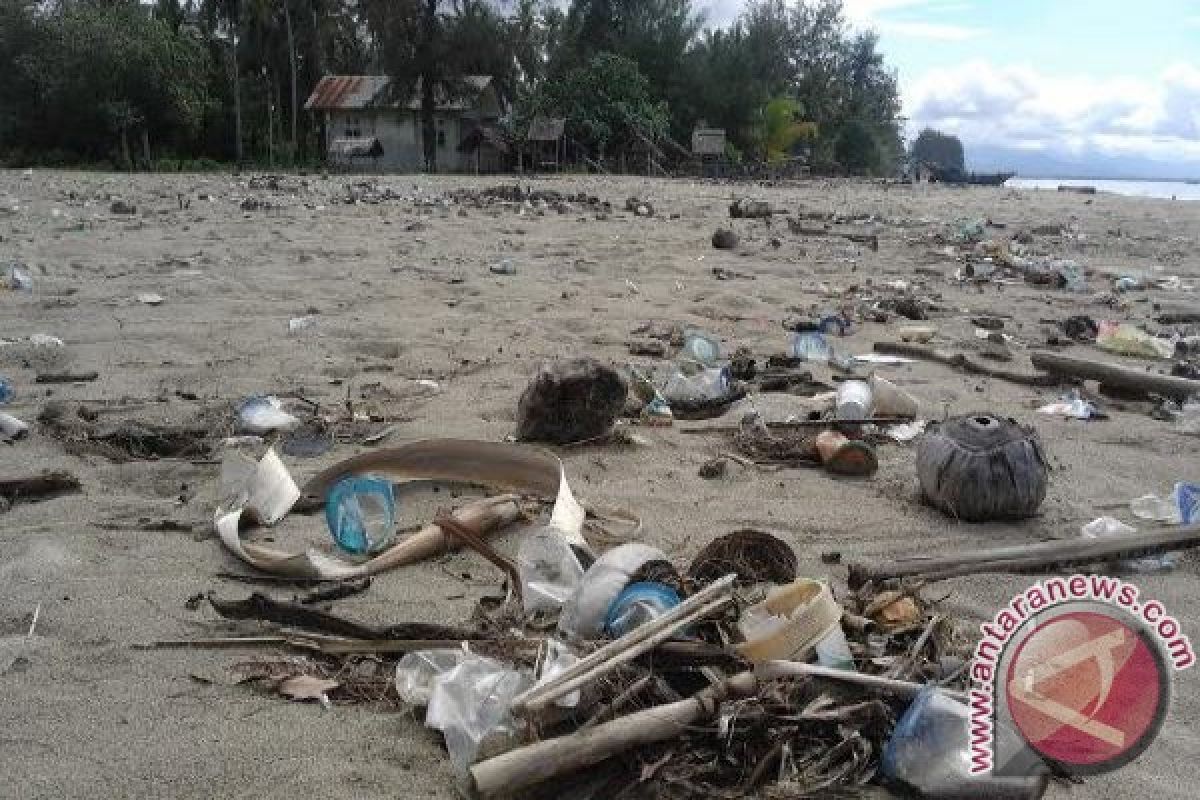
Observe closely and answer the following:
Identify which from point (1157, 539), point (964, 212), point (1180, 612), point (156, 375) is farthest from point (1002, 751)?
point (964, 212)

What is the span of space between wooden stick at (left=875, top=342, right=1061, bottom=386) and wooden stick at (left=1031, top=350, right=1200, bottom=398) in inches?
3.0

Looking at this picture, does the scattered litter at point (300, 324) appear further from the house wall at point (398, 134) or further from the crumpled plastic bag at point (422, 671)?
the house wall at point (398, 134)

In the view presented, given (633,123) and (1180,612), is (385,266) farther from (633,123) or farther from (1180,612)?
(633,123)

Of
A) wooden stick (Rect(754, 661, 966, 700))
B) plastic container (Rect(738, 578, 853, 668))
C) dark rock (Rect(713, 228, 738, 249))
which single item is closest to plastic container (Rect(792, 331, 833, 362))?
plastic container (Rect(738, 578, 853, 668))

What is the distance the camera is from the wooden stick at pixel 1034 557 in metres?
2.12

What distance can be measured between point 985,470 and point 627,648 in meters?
1.42

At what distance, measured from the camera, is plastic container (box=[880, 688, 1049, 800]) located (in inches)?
56.9

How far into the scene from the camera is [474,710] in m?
1.60

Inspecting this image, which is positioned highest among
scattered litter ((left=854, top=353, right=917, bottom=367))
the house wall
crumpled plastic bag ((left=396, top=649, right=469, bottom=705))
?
the house wall

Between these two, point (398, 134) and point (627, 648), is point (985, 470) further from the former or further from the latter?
point (398, 134)

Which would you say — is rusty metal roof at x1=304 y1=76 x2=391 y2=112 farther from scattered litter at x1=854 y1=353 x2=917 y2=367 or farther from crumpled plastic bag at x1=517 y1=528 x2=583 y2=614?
crumpled plastic bag at x1=517 y1=528 x2=583 y2=614

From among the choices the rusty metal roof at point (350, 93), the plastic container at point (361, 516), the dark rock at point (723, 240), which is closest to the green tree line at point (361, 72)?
the rusty metal roof at point (350, 93)

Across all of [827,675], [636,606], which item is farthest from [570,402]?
[827,675]

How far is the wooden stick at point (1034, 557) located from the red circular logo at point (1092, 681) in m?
1.03
